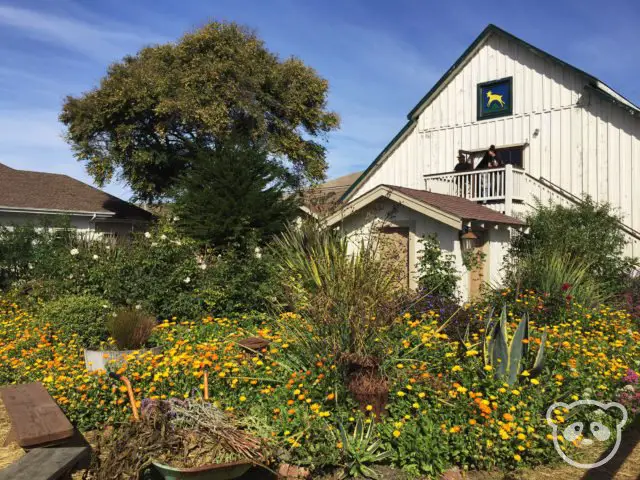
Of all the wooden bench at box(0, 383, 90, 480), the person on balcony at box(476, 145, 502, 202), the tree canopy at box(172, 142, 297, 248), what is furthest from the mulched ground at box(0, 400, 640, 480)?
the person on balcony at box(476, 145, 502, 202)

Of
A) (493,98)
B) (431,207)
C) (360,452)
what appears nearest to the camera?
(360,452)

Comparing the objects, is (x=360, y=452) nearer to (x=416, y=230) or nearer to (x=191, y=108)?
(x=416, y=230)

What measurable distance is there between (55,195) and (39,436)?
69.0 ft

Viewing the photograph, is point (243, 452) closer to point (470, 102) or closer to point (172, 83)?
point (470, 102)

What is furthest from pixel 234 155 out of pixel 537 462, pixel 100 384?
pixel 537 462

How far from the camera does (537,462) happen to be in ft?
14.5

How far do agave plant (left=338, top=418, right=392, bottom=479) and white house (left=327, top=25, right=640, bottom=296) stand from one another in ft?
22.3

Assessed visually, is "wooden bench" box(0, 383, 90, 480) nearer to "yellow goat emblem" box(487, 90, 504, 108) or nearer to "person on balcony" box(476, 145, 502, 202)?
"person on balcony" box(476, 145, 502, 202)

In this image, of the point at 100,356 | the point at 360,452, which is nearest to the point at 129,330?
the point at 100,356

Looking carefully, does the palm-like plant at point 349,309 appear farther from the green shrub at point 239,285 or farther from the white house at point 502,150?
the white house at point 502,150

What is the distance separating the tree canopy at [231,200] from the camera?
10.2 meters

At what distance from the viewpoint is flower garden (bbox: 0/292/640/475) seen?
14.0ft

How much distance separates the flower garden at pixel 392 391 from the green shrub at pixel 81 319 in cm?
31

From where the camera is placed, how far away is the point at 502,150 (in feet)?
54.4
